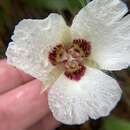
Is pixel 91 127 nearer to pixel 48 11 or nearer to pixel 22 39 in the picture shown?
pixel 48 11

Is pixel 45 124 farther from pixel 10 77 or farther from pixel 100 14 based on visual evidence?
pixel 100 14

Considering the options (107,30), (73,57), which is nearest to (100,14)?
(107,30)

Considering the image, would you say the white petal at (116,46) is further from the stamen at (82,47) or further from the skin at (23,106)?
the skin at (23,106)

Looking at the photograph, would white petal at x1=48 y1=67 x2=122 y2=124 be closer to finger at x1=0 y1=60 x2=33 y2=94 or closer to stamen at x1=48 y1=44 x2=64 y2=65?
stamen at x1=48 y1=44 x2=64 y2=65

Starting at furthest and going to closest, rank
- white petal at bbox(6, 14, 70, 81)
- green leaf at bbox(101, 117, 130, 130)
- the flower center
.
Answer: green leaf at bbox(101, 117, 130, 130)
the flower center
white petal at bbox(6, 14, 70, 81)

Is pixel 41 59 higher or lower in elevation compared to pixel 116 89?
higher

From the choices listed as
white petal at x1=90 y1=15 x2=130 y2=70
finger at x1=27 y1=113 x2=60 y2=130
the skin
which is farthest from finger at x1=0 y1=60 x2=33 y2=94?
white petal at x1=90 y1=15 x2=130 y2=70

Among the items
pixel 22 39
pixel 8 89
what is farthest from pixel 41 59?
pixel 8 89
